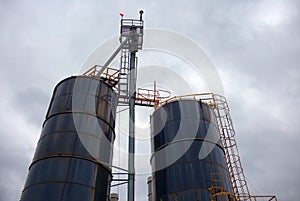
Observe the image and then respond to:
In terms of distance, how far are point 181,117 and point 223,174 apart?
177 inches

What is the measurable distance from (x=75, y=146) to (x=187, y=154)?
6.74 meters

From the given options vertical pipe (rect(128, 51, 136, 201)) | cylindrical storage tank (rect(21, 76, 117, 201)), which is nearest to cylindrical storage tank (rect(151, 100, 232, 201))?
vertical pipe (rect(128, 51, 136, 201))

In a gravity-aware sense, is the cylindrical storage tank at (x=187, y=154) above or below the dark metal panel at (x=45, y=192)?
above

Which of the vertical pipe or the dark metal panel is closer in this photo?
the dark metal panel

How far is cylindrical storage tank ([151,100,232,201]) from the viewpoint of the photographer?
15516 millimetres

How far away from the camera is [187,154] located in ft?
54.8

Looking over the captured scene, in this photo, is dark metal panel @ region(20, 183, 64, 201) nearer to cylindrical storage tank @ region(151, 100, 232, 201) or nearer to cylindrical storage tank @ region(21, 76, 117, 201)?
cylindrical storage tank @ region(21, 76, 117, 201)

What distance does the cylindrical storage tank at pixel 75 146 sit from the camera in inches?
539

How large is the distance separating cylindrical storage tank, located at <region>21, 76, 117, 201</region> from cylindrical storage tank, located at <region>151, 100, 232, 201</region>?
3307 millimetres

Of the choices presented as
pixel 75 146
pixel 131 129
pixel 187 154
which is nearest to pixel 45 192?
pixel 75 146

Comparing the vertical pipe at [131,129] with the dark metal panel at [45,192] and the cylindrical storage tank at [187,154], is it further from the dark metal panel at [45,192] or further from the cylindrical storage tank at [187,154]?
the dark metal panel at [45,192]

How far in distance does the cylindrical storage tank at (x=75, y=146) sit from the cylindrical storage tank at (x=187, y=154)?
3307mm

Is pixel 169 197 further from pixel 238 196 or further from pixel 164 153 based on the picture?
pixel 238 196

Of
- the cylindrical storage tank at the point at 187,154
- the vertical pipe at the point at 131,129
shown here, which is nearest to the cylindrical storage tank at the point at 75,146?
the vertical pipe at the point at 131,129
